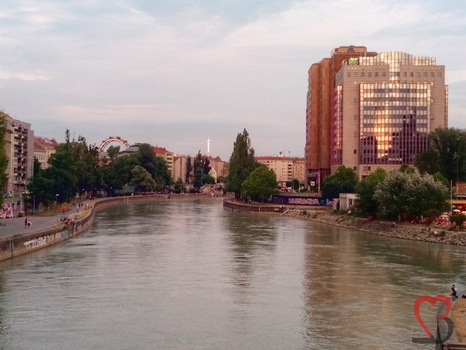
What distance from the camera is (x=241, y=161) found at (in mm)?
139625

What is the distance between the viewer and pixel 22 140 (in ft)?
349

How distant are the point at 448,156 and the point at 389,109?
3176 centimetres

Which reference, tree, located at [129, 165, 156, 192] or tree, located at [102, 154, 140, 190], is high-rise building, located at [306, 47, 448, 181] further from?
tree, located at [102, 154, 140, 190]

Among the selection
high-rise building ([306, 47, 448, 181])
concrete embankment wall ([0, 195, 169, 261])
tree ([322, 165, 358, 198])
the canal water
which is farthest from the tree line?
high-rise building ([306, 47, 448, 181])

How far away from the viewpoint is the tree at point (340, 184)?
366 feet

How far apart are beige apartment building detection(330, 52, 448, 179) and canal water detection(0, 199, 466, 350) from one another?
7869cm

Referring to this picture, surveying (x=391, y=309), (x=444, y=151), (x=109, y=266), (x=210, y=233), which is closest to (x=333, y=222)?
(x=210, y=233)

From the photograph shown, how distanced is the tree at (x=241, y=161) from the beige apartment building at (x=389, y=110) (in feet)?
74.5

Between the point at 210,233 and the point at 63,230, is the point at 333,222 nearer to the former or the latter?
the point at 210,233

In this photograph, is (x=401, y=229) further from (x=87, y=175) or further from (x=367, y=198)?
(x=87, y=175)

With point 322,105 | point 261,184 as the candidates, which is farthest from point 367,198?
point 322,105

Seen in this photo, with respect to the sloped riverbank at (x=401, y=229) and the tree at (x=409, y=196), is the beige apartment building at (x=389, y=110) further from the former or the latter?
the tree at (x=409, y=196)

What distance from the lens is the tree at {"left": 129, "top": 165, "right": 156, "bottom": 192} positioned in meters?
168

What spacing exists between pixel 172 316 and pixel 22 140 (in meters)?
86.5
